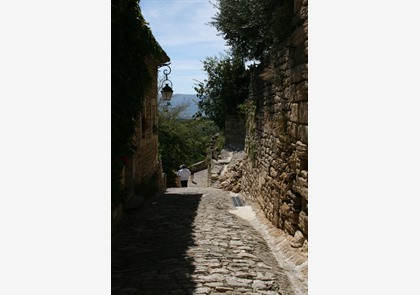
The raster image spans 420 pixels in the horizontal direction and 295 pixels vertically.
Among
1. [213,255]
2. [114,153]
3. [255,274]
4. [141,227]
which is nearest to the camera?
[255,274]

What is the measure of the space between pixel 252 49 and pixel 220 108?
8916 mm

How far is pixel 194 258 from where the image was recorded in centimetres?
447

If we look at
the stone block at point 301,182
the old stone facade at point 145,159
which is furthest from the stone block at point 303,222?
the old stone facade at point 145,159

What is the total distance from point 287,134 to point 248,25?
4.51 meters

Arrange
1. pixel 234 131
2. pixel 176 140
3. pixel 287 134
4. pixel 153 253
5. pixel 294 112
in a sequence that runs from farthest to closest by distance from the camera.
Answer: pixel 176 140, pixel 234 131, pixel 287 134, pixel 294 112, pixel 153 253

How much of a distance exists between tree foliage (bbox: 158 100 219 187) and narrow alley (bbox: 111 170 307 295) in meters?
14.1

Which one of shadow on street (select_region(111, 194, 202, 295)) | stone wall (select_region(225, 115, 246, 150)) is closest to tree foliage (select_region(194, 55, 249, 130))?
stone wall (select_region(225, 115, 246, 150))

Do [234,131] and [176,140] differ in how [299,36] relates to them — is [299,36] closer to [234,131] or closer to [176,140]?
[234,131]

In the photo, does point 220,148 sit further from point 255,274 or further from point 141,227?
point 255,274

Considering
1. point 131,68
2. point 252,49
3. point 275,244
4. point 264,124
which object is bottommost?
point 275,244

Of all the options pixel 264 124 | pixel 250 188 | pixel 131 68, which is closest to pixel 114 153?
pixel 131 68

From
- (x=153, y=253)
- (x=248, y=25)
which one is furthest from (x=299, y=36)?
(x=248, y=25)

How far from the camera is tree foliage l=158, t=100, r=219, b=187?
21547 millimetres

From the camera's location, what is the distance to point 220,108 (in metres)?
20.3
